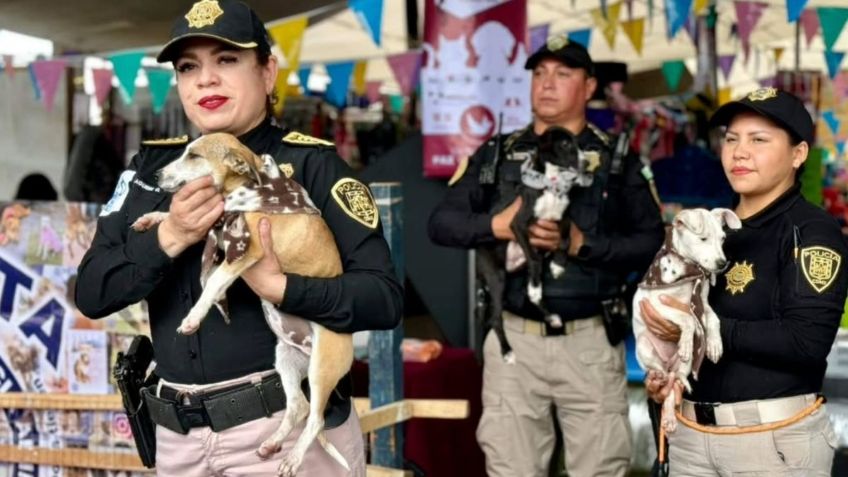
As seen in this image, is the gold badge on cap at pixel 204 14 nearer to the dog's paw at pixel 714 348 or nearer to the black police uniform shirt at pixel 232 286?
the black police uniform shirt at pixel 232 286

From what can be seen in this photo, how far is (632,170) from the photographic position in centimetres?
375

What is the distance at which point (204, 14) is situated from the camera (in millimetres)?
2166

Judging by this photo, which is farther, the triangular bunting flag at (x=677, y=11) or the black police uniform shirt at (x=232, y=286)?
the triangular bunting flag at (x=677, y=11)

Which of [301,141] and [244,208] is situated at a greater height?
[301,141]

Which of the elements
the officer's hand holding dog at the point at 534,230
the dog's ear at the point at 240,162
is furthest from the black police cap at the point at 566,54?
the dog's ear at the point at 240,162

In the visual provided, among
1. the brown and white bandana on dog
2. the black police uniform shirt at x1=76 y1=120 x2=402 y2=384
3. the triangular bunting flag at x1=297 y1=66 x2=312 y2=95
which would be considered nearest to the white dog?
the black police uniform shirt at x1=76 y1=120 x2=402 y2=384

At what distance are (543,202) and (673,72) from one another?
6890mm

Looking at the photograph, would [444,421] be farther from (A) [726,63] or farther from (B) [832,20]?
(A) [726,63]

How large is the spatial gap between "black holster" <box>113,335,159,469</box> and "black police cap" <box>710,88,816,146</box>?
5.14 ft

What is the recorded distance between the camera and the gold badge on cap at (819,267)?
259 cm

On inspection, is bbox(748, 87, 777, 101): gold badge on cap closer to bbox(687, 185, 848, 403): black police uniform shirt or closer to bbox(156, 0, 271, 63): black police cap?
bbox(687, 185, 848, 403): black police uniform shirt

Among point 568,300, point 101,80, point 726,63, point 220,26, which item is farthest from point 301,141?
point 726,63

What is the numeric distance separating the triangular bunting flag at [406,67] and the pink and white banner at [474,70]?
2.87m

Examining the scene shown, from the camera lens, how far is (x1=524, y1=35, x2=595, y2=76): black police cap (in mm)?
3789
